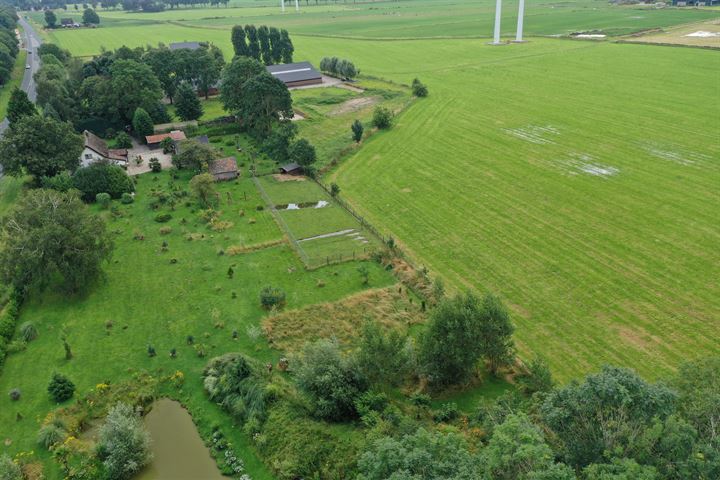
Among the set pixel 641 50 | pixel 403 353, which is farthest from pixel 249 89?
pixel 641 50

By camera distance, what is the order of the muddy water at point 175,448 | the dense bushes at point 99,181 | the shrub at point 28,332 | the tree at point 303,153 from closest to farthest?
the muddy water at point 175,448 < the shrub at point 28,332 < the dense bushes at point 99,181 < the tree at point 303,153

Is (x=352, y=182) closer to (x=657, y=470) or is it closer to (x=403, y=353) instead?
(x=403, y=353)

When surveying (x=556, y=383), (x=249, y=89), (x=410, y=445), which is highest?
(x=249, y=89)

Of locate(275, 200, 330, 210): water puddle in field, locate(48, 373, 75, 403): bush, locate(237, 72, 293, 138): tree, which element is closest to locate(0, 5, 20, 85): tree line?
locate(237, 72, 293, 138): tree

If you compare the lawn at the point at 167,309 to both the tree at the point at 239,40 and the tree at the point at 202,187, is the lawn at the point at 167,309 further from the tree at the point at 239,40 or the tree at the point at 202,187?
the tree at the point at 239,40

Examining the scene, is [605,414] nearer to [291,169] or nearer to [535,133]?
[291,169]

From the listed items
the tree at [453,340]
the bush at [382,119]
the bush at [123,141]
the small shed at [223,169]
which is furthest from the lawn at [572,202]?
the bush at [123,141]
